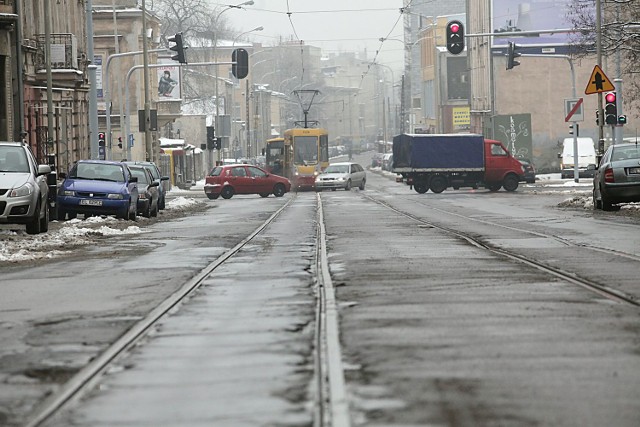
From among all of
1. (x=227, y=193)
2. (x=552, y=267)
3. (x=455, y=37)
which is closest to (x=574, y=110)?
(x=227, y=193)

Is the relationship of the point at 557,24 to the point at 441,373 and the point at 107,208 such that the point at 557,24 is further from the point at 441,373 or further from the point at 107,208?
the point at 441,373

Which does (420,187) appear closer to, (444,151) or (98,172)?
(444,151)

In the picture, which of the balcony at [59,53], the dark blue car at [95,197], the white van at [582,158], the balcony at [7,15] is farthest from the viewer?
the white van at [582,158]

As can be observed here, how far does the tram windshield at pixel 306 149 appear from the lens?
2955 inches

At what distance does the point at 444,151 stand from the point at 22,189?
121 ft

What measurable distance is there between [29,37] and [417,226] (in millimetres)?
23977

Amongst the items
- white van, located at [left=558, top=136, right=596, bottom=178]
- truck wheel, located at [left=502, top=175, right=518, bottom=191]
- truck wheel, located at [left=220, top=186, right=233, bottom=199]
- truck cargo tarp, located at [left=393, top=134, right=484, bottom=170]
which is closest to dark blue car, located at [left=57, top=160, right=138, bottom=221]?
truck wheel, located at [left=220, top=186, right=233, bottom=199]

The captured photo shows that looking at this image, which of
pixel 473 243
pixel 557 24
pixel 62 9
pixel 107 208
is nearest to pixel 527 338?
pixel 473 243

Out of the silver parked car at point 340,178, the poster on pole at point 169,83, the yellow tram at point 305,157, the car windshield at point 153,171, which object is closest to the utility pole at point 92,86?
the car windshield at point 153,171

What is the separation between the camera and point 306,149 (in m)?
75.2

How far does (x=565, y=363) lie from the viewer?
864cm

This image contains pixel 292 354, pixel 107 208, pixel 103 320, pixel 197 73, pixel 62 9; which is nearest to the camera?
pixel 292 354

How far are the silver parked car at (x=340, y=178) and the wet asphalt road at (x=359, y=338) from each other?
5054 cm

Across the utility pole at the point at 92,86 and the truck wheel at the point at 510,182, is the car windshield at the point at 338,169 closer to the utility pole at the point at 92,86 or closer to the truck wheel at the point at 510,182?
the truck wheel at the point at 510,182
